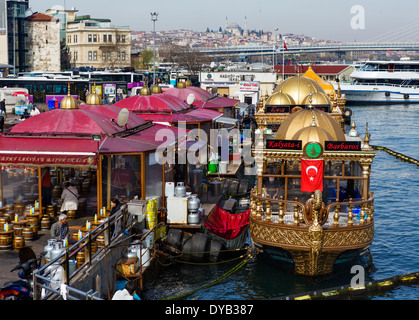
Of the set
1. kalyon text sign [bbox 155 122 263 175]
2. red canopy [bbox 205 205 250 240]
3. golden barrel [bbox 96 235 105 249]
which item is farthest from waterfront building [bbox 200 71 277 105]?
golden barrel [bbox 96 235 105 249]

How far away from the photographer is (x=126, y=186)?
18.6 meters

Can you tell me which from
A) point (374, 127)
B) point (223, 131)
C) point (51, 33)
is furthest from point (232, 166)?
point (51, 33)

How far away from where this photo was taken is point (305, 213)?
54.6 feet

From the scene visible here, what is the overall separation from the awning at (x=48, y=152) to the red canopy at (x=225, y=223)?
Answer: 498 cm

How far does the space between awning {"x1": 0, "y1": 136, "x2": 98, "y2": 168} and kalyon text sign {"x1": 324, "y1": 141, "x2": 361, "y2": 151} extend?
664 centimetres

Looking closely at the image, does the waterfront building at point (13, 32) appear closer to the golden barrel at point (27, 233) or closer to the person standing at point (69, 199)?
the person standing at point (69, 199)

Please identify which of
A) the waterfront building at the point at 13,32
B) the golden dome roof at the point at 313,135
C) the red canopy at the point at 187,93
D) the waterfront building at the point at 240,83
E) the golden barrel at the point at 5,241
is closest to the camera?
the golden barrel at the point at 5,241

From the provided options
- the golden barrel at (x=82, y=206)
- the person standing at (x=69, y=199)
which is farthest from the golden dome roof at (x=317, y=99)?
the person standing at (x=69, y=199)

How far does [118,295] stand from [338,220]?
6.88 m

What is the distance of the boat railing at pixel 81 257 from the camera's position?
38.3 ft

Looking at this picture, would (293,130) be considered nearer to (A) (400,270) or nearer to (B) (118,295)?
(A) (400,270)

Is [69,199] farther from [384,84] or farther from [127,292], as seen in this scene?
[384,84]

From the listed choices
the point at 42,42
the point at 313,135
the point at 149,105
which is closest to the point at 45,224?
the point at 313,135

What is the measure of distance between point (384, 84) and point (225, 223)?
8217cm
